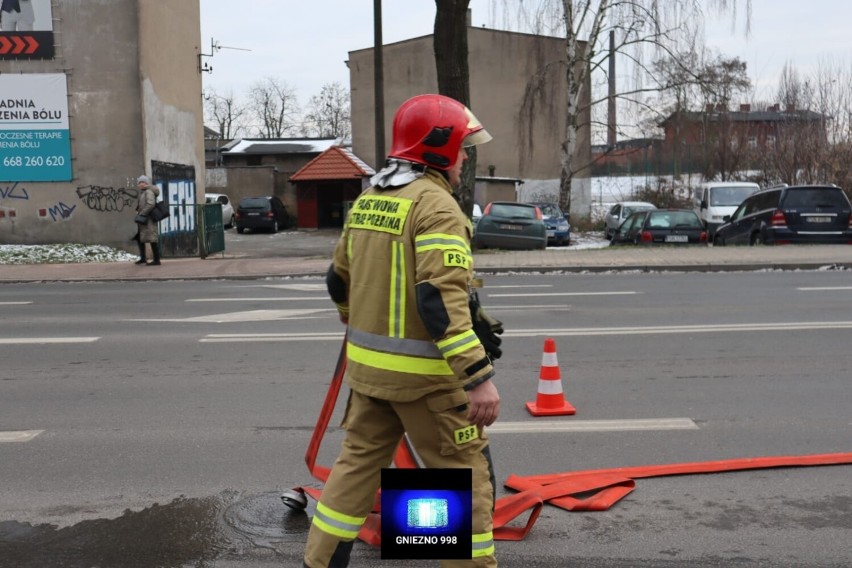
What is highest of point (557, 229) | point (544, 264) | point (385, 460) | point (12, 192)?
point (12, 192)

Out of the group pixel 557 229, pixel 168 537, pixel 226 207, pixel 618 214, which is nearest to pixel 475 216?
pixel 557 229

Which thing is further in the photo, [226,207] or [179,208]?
[226,207]

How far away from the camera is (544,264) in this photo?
17219mm

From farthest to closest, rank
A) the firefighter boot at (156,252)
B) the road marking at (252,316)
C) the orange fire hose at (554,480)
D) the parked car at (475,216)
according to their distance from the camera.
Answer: the parked car at (475,216) → the firefighter boot at (156,252) → the road marking at (252,316) → the orange fire hose at (554,480)

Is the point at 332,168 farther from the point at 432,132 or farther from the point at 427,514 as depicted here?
the point at 427,514

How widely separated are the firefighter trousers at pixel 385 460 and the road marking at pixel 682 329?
609 centimetres

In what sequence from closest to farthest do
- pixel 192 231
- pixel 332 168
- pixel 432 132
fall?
pixel 432 132 → pixel 192 231 → pixel 332 168

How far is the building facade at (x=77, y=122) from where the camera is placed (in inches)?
856

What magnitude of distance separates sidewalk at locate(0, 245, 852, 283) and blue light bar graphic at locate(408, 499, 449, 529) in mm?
13814

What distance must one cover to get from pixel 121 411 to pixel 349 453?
3.72 metres

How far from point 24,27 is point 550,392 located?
20258mm

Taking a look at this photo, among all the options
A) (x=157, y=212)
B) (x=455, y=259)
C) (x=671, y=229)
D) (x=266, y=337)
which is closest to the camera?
(x=455, y=259)

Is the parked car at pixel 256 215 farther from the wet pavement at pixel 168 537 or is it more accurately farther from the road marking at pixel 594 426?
the wet pavement at pixel 168 537

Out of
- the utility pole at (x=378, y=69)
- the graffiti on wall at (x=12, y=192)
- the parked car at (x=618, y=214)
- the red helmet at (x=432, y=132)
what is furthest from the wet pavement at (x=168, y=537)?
the parked car at (x=618, y=214)
